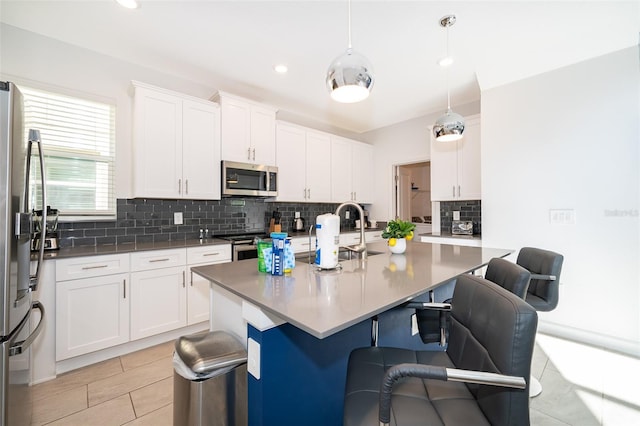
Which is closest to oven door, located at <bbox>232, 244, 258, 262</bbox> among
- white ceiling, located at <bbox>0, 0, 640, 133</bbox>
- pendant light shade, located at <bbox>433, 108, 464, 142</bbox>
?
white ceiling, located at <bbox>0, 0, 640, 133</bbox>

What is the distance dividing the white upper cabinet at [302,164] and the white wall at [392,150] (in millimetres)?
1174

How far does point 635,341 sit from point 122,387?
4.22 m

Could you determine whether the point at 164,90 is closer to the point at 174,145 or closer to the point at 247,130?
the point at 174,145

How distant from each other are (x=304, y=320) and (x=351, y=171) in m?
4.12

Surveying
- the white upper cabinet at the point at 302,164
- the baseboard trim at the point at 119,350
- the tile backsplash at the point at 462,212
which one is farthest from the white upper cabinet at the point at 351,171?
the baseboard trim at the point at 119,350

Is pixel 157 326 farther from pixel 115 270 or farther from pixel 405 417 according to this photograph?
pixel 405 417

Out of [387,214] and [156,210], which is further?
[387,214]

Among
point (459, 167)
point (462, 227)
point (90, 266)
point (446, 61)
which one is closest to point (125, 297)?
point (90, 266)

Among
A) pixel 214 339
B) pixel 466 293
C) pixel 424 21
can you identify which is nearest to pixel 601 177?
pixel 424 21

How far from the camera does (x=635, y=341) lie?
2344 millimetres

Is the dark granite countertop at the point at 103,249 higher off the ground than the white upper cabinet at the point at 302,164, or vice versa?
the white upper cabinet at the point at 302,164

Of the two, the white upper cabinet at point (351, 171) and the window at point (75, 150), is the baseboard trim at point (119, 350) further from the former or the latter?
the white upper cabinet at point (351, 171)

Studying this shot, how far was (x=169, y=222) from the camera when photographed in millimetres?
3053

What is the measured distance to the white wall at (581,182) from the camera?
2377mm
